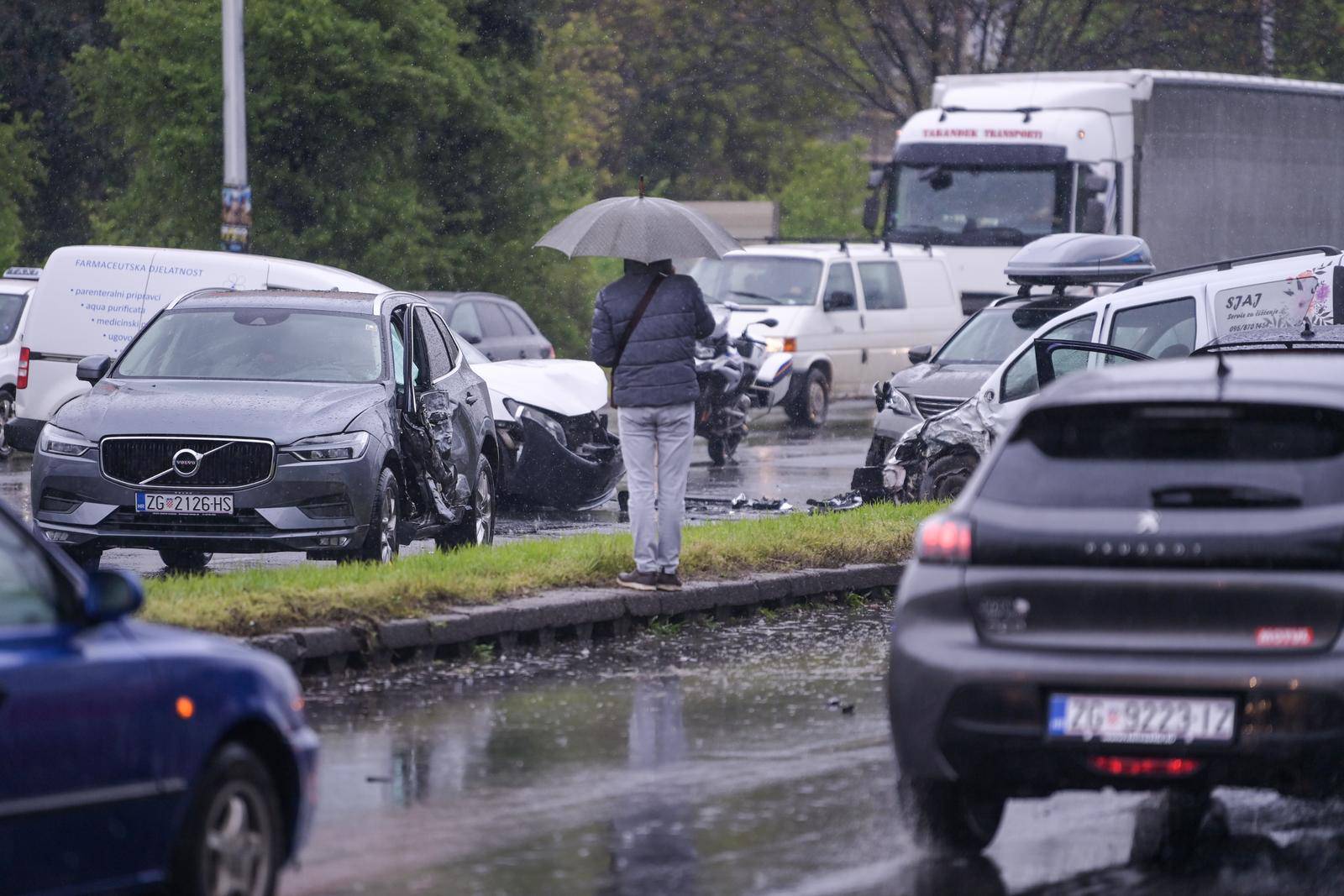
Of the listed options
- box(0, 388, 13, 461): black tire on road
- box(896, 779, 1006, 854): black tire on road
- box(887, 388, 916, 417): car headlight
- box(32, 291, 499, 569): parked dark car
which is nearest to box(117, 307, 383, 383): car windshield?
box(32, 291, 499, 569): parked dark car

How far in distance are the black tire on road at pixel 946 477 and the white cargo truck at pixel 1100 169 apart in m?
12.2

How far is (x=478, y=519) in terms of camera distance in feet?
47.0

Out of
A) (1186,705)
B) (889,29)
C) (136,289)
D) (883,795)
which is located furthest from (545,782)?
(889,29)

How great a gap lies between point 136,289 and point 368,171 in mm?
13334

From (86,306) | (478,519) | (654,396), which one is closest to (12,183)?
(86,306)

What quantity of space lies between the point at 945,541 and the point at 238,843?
2131mm

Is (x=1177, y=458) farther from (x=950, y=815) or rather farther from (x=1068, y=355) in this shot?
(x=1068, y=355)

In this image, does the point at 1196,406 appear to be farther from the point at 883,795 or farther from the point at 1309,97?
the point at 1309,97

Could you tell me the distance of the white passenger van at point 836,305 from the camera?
92.6ft

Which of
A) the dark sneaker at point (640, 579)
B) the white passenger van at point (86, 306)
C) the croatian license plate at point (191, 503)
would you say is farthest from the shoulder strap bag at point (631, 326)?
the white passenger van at point (86, 306)

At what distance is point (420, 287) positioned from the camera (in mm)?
32438

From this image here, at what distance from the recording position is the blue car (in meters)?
4.82

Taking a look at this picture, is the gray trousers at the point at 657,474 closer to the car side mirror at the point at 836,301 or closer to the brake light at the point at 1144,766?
the brake light at the point at 1144,766

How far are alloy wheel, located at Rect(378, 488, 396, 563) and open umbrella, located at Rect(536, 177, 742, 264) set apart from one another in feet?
5.48
